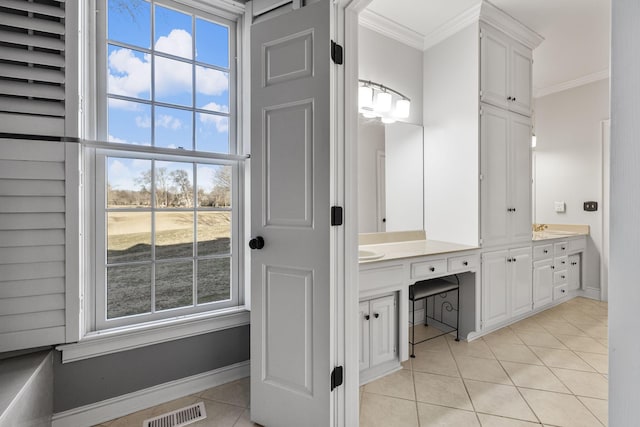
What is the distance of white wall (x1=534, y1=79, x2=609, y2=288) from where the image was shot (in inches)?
143

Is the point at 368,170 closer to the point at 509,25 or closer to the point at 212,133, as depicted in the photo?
the point at 212,133

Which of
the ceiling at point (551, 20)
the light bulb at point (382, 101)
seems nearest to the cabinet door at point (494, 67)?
the ceiling at point (551, 20)

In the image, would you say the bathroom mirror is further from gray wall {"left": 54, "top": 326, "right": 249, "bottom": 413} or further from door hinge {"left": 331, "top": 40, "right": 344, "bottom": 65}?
gray wall {"left": 54, "top": 326, "right": 249, "bottom": 413}

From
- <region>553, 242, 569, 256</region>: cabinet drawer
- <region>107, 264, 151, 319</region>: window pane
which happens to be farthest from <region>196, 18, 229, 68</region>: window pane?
<region>553, 242, 569, 256</region>: cabinet drawer

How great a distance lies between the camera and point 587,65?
3455 millimetres

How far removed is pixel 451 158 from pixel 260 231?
2.02m

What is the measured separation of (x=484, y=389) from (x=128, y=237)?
2.37 metres

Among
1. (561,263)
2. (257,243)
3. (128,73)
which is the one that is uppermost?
(128,73)

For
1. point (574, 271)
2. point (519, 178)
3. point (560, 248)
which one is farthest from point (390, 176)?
point (574, 271)

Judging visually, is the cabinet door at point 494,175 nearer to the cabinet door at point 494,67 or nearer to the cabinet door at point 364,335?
the cabinet door at point 494,67

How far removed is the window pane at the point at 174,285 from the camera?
6.01ft

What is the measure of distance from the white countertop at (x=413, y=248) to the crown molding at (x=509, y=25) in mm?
1948

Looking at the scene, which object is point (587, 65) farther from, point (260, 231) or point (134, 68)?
point (134, 68)

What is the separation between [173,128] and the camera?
6.09ft
